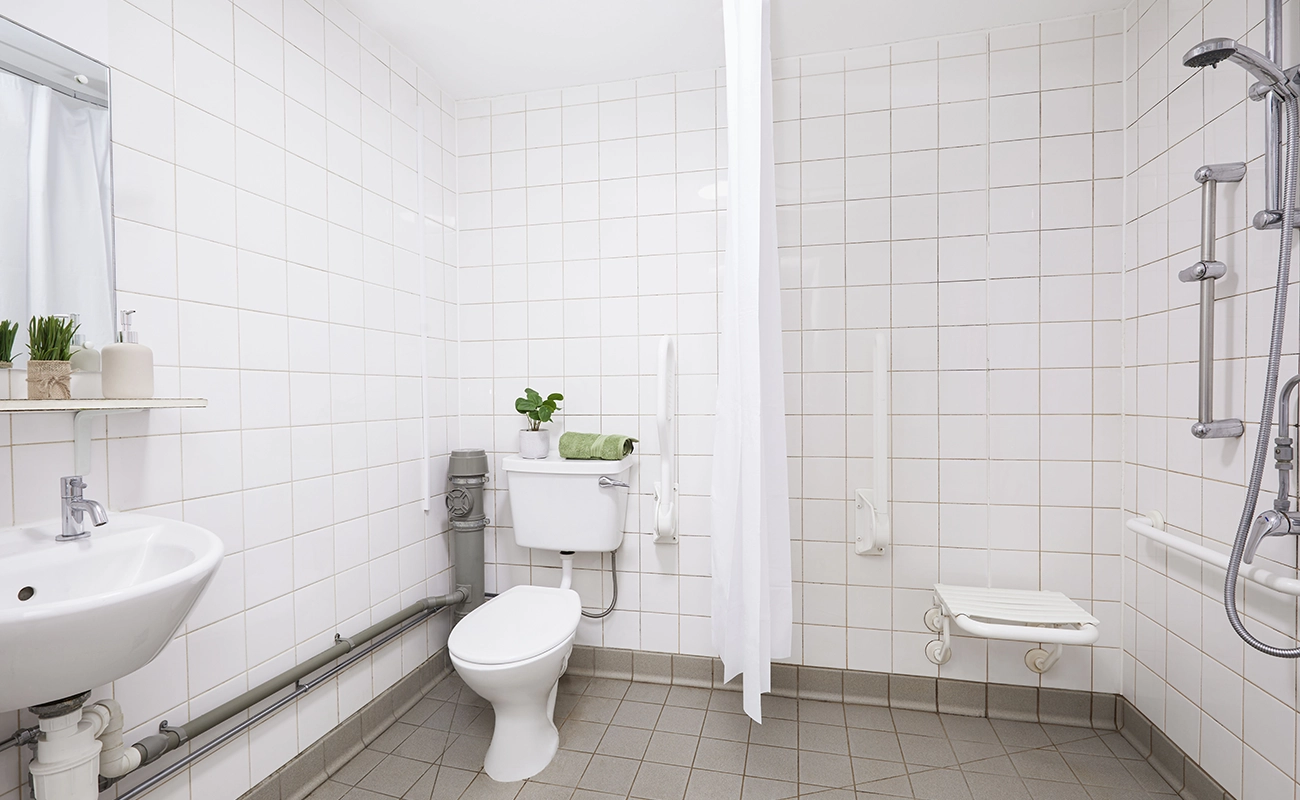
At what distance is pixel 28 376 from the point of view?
1.07m

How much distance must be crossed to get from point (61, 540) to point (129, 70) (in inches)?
38.4

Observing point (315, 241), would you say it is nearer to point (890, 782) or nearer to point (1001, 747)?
point (890, 782)

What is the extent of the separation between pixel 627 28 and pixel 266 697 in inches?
88.0

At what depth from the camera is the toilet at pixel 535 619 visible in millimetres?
1729

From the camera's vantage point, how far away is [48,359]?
3.60 ft

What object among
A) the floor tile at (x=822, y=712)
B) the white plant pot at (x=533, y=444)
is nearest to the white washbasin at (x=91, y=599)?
the white plant pot at (x=533, y=444)

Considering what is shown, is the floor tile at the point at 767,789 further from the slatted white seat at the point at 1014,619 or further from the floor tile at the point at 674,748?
the slatted white seat at the point at 1014,619

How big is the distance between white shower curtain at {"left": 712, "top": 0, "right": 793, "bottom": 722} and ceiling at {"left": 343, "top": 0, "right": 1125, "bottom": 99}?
596mm

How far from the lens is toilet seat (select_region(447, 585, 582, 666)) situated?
1728mm

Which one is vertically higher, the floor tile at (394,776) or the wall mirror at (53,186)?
the wall mirror at (53,186)

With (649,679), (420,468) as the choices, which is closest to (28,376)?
(420,468)

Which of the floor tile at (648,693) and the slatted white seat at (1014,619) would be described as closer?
the slatted white seat at (1014,619)

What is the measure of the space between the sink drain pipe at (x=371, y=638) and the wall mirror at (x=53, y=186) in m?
0.85

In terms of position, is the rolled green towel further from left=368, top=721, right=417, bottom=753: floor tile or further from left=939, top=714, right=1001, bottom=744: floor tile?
left=939, top=714, right=1001, bottom=744: floor tile
